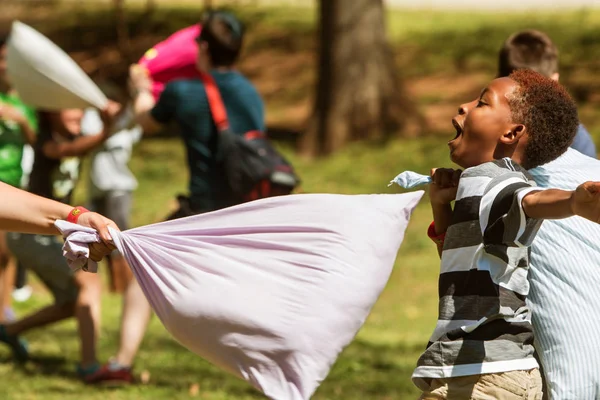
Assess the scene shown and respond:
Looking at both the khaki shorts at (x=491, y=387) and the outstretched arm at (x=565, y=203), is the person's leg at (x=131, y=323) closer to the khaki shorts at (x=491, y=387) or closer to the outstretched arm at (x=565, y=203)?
the khaki shorts at (x=491, y=387)

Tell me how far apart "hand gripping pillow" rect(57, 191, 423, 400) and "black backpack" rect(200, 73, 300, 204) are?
215 cm

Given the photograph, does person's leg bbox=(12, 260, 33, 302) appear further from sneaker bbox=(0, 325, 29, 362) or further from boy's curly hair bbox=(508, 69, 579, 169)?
boy's curly hair bbox=(508, 69, 579, 169)

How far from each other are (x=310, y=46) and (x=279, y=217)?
744 inches

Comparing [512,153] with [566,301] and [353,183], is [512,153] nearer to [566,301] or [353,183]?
[566,301]

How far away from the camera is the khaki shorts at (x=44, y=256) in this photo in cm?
644

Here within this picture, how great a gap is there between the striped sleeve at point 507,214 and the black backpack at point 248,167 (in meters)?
2.73

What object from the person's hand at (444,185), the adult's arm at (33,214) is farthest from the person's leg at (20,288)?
the person's hand at (444,185)

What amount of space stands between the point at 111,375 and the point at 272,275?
3.26 m

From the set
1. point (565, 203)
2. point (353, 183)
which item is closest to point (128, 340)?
point (565, 203)

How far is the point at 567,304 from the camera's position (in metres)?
3.36

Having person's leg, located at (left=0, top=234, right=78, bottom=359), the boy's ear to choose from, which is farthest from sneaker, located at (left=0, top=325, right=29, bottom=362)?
the boy's ear

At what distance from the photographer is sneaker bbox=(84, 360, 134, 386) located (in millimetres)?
6434

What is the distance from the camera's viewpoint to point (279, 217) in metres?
3.58

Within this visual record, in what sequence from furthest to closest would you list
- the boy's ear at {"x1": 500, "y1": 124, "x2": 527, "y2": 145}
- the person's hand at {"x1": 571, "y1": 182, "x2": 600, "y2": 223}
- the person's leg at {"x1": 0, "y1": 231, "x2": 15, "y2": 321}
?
the person's leg at {"x1": 0, "y1": 231, "x2": 15, "y2": 321} → the boy's ear at {"x1": 500, "y1": 124, "x2": 527, "y2": 145} → the person's hand at {"x1": 571, "y1": 182, "x2": 600, "y2": 223}
